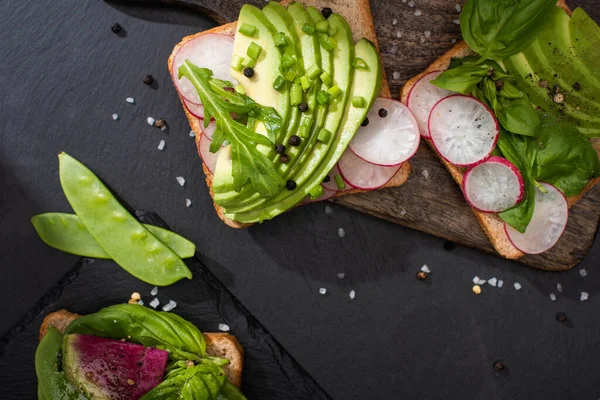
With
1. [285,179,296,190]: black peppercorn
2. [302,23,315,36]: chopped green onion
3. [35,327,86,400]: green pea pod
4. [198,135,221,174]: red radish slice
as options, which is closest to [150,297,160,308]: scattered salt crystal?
[35,327,86,400]: green pea pod

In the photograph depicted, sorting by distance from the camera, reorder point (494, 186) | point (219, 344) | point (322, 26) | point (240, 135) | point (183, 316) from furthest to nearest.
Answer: point (183, 316) → point (219, 344) → point (494, 186) → point (322, 26) → point (240, 135)

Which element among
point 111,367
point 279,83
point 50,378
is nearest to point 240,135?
point 279,83

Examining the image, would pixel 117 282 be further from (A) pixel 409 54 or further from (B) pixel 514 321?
(B) pixel 514 321

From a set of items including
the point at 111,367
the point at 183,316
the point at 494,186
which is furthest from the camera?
the point at 183,316

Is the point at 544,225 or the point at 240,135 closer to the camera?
the point at 240,135

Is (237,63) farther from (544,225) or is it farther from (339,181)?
(544,225)

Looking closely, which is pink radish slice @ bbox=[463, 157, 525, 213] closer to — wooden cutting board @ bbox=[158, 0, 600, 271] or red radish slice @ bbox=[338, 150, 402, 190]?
wooden cutting board @ bbox=[158, 0, 600, 271]

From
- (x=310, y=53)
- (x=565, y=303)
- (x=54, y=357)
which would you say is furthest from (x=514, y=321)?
(x=54, y=357)
